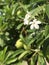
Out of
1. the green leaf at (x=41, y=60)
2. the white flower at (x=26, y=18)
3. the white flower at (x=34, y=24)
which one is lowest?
the green leaf at (x=41, y=60)

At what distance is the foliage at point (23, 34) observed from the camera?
174 cm

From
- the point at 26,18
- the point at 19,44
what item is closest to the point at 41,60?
the point at 19,44

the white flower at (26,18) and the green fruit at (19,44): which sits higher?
the white flower at (26,18)

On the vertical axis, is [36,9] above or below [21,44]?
above

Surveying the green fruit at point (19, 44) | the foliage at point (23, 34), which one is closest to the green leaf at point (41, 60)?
the foliage at point (23, 34)

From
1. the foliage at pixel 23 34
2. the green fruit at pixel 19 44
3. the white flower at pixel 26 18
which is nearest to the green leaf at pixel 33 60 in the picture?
the foliage at pixel 23 34

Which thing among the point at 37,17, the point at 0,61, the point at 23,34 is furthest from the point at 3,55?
the point at 37,17

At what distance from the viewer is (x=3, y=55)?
178 cm

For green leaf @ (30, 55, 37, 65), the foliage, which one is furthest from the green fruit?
green leaf @ (30, 55, 37, 65)

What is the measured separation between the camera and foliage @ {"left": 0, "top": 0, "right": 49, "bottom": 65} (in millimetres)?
1744

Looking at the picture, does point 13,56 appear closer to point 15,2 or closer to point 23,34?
point 23,34

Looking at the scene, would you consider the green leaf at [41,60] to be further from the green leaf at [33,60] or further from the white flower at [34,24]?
the white flower at [34,24]

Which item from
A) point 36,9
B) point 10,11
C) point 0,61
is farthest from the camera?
point 10,11

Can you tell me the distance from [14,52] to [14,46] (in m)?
0.13
